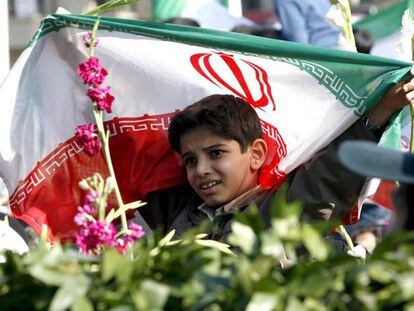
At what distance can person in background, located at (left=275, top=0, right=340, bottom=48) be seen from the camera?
7.20 m

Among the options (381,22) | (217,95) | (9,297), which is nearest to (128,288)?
(9,297)

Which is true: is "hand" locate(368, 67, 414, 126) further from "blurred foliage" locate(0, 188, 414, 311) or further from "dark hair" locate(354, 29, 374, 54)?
"dark hair" locate(354, 29, 374, 54)

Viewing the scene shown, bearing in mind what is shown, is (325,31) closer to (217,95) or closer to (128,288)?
(217,95)

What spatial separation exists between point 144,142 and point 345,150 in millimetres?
1679

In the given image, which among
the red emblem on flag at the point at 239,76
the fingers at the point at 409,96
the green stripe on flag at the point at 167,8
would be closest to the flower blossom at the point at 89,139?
the red emblem on flag at the point at 239,76

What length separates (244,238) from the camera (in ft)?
6.74

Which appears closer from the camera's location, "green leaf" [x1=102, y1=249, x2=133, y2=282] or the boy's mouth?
"green leaf" [x1=102, y1=249, x2=133, y2=282]

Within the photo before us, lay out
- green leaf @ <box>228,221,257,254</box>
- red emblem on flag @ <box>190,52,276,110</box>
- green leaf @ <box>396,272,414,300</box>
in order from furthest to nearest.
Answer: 1. red emblem on flag @ <box>190,52,276,110</box>
2. green leaf @ <box>228,221,257,254</box>
3. green leaf @ <box>396,272,414,300</box>

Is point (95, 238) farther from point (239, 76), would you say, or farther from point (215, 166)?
point (239, 76)

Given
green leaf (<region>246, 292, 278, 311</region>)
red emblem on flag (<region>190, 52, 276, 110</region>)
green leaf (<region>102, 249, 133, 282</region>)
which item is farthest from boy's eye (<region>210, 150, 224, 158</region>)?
green leaf (<region>246, 292, 278, 311</region>)

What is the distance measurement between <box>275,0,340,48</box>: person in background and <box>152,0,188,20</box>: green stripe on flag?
2.13 feet

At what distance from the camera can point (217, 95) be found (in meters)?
3.71

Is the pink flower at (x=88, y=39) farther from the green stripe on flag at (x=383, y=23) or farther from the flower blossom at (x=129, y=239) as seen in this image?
A: the green stripe on flag at (x=383, y=23)

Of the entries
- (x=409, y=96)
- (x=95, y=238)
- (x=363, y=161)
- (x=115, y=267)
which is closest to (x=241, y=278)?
(x=115, y=267)
